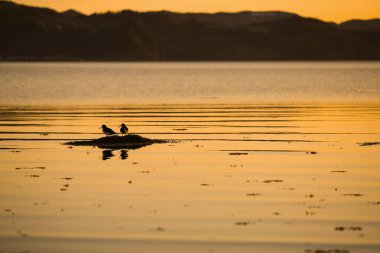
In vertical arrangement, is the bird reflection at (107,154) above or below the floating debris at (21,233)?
above

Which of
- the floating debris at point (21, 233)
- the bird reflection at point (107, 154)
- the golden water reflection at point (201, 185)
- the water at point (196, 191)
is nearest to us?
the water at point (196, 191)

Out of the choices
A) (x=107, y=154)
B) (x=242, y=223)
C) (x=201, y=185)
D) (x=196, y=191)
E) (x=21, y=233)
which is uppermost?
(x=107, y=154)

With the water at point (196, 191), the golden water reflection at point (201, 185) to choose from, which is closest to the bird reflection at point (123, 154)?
Answer: the golden water reflection at point (201, 185)

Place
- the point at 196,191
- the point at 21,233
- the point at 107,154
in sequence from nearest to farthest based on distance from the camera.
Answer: the point at 21,233 → the point at 196,191 → the point at 107,154

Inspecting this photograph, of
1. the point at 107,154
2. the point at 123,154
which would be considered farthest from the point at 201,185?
the point at 107,154

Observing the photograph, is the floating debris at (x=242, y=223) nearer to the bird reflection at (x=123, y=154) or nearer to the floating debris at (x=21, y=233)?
the floating debris at (x=21, y=233)

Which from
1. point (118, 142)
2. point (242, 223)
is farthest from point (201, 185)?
point (118, 142)

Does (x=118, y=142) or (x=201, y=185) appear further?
(x=118, y=142)

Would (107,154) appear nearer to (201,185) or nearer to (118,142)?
(118,142)

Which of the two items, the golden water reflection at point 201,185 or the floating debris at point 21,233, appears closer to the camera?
the floating debris at point 21,233

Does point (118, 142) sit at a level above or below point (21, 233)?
above

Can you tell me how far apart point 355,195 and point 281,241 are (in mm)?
5919

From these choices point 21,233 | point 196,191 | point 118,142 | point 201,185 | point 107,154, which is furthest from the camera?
point 118,142

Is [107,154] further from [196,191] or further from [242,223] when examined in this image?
[242,223]
